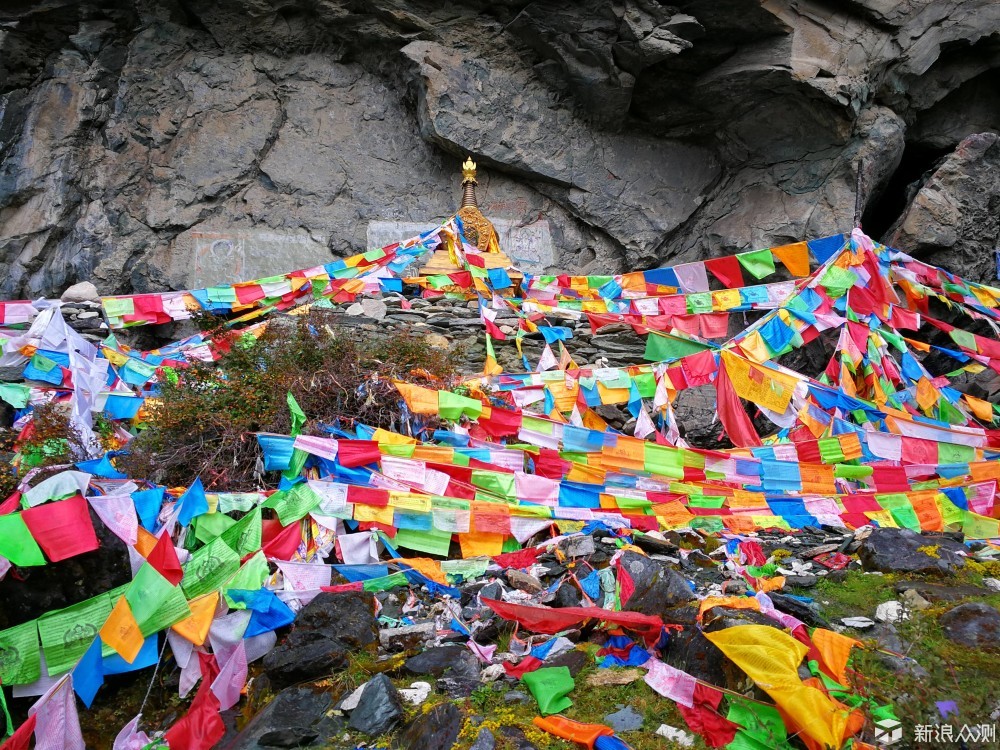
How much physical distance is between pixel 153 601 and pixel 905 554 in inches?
222

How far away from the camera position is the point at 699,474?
833 centimetres

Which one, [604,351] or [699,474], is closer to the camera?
[699,474]

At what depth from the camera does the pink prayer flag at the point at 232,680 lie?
506 centimetres

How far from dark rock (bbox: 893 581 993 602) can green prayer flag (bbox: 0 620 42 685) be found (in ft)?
19.0

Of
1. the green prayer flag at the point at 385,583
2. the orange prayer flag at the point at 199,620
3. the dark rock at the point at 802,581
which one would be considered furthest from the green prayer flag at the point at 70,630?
the dark rock at the point at 802,581

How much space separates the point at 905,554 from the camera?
616 centimetres

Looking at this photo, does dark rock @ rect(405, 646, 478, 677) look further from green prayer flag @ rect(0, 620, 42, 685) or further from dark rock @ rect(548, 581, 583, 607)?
green prayer flag @ rect(0, 620, 42, 685)

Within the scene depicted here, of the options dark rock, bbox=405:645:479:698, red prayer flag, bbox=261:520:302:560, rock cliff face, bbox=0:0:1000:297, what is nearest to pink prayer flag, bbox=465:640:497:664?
dark rock, bbox=405:645:479:698

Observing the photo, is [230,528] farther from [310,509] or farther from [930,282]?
[930,282]

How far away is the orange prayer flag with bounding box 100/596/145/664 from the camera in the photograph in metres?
5.15

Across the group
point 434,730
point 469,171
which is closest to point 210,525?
point 434,730

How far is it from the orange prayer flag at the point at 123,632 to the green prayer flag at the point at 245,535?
0.94 m

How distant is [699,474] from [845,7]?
44.7ft

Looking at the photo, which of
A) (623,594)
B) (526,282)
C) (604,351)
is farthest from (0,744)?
(526,282)
